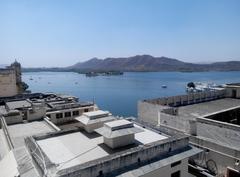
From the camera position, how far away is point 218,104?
34.3 m

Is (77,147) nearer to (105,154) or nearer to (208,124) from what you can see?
(105,154)

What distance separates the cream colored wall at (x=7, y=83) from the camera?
184 ft

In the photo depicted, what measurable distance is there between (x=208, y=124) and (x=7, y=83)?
52055mm

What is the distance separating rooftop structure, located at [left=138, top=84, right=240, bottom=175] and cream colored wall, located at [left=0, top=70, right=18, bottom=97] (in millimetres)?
40016

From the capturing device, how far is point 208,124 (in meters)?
20.5

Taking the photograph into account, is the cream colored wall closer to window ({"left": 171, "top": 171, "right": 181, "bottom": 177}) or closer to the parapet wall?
the parapet wall

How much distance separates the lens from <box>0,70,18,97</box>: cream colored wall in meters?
56.2

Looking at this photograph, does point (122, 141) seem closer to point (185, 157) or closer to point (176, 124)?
point (185, 157)

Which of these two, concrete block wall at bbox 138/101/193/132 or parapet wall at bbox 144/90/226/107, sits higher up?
parapet wall at bbox 144/90/226/107

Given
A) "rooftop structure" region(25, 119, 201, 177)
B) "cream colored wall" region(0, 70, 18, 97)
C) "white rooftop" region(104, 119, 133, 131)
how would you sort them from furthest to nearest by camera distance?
"cream colored wall" region(0, 70, 18, 97) < "white rooftop" region(104, 119, 133, 131) < "rooftop structure" region(25, 119, 201, 177)

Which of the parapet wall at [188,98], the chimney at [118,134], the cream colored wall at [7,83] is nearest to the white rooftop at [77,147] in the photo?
the chimney at [118,134]

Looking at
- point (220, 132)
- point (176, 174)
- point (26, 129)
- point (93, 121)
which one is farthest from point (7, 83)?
point (176, 174)

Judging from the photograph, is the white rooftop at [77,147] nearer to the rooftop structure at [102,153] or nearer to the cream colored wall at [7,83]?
the rooftop structure at [102,153]

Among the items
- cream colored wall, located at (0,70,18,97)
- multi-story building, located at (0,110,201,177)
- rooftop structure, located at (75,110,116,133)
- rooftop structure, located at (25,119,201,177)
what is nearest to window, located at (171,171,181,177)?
multi-story building, located at (0,110,201,177)
